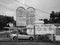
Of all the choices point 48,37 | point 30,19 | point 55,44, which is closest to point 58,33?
point 48,37

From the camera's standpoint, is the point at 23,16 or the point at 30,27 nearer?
the point at 30,27

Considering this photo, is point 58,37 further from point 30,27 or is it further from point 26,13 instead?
point 26,13

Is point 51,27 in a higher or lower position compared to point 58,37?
higher

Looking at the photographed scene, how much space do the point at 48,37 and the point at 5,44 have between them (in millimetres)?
4419

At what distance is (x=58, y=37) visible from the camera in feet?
29.9

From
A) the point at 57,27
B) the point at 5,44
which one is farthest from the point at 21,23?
the point at 57,27

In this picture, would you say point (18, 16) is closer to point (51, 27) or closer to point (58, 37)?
point (51, 27)

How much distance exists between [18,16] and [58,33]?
4.75 metres

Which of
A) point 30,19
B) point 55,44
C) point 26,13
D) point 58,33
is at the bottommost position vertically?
point 55,44

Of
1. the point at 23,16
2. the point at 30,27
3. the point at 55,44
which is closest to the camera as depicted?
the point at 55,44

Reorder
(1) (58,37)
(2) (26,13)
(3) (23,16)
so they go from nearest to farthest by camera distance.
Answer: (1) (58,37), (3) (23,16), (2) (26,13)

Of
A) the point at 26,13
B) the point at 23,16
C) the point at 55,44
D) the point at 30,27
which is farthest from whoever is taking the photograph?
the point at 26,13

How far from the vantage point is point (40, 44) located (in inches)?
315

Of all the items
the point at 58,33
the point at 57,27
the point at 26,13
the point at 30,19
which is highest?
the point at 26,13
